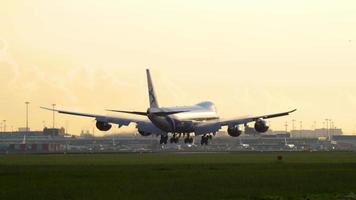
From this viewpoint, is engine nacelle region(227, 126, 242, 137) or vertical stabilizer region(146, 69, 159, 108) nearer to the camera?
vertical stabilizer region(146, 69, 159, 108)

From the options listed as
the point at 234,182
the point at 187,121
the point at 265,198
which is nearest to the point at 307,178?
the point at 234,182

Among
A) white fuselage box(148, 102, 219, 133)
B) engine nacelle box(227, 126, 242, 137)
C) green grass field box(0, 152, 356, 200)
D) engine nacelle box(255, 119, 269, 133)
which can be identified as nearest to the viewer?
green grass field box(0, 152, 356, 200)

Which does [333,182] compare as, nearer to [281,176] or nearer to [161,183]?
[281,176]

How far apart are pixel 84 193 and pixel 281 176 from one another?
69.4 feet

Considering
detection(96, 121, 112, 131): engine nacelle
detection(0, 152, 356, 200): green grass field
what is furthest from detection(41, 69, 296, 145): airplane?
detection(0, 152, 356, 200): green grass field

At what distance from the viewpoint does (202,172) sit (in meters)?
76.2

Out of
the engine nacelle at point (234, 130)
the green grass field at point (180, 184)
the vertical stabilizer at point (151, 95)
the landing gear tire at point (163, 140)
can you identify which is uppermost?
the vertical stabilizer at point (151, 95)

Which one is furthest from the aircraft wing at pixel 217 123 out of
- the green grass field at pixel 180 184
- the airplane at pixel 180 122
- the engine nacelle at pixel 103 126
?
the green grass field at pixel 180 184

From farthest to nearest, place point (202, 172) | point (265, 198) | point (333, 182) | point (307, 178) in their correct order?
point (202, 172) → point (307, 178) → point (333, 182) → point (265, 198)

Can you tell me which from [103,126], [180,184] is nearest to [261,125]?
[103,126]

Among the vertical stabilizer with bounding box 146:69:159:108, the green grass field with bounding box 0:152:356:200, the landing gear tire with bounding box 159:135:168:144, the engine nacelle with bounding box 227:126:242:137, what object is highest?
the vertical stabilizer with bounding box 146:69:159:108

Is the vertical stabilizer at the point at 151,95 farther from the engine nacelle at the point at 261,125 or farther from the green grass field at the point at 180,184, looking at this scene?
the green grass field at the point at 180,184

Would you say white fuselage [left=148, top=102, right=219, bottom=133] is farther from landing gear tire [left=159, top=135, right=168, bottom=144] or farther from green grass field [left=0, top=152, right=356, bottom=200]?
green grass field [left=0, top=152, right=356, bottom=200]

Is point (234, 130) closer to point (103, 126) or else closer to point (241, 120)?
point (241, 120)
